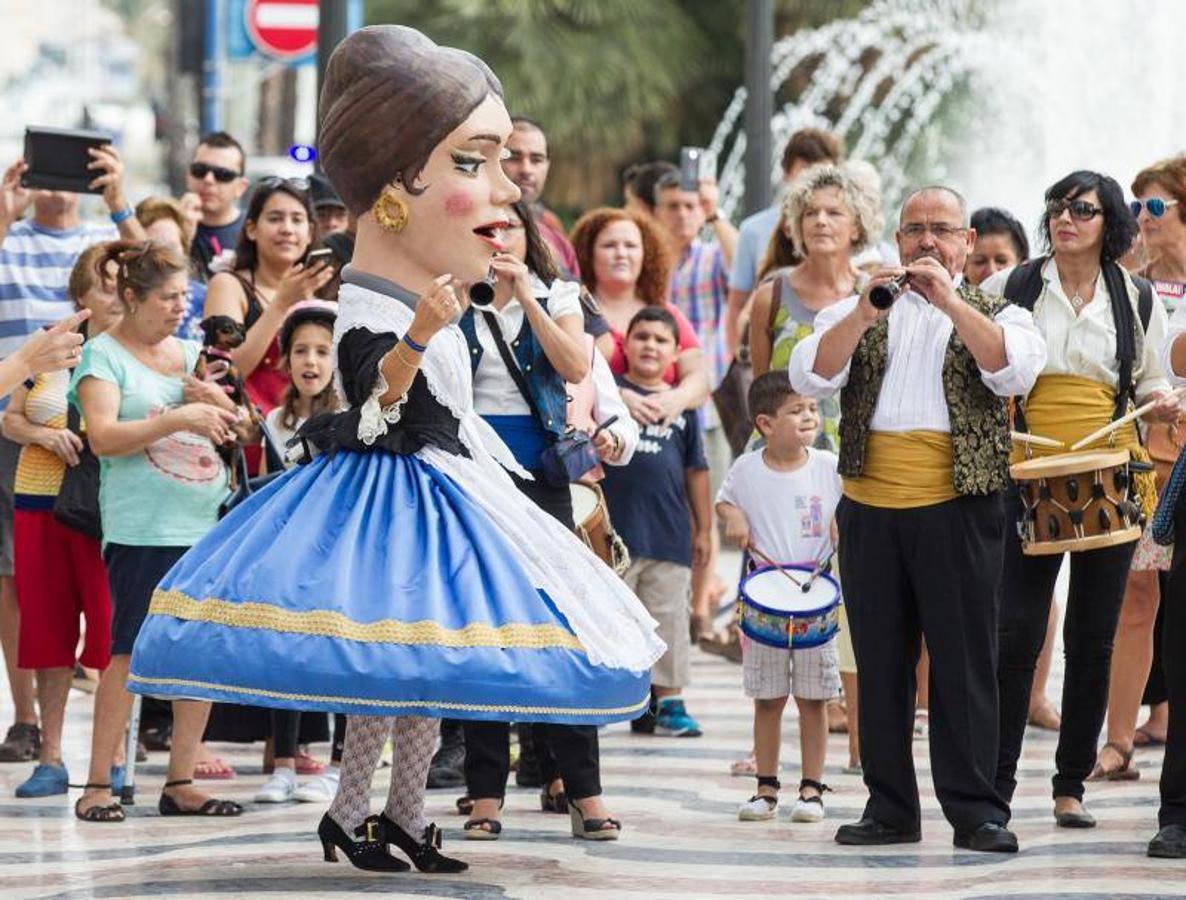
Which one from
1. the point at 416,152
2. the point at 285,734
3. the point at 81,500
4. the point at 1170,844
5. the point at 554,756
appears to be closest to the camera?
the point at 416,152

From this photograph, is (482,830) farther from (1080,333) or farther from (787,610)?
(1080,333)

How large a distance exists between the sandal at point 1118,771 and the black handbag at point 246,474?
2.91 m

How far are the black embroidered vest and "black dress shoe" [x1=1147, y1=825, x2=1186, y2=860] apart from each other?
3.54 feet

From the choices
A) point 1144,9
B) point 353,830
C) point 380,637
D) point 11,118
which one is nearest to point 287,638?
point 380,637

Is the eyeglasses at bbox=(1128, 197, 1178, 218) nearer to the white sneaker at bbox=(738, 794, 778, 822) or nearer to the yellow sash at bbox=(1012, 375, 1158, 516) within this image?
the yellow sash at bbox=(1012, 375, 1158, 516)

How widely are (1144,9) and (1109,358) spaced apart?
1366 cm

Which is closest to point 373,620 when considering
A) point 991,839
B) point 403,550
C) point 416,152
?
point 403,550

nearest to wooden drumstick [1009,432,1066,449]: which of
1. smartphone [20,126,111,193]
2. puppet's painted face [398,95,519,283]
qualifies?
puppet's painted face [398,95,519,283]

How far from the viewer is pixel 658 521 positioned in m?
10.4

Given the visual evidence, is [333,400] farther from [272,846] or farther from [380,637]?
[380,637]

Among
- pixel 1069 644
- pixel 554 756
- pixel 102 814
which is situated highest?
pixel 1069 644

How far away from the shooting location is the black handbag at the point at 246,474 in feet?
28.8

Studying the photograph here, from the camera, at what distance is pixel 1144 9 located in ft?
69.9

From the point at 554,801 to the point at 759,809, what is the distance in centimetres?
Result: 65
